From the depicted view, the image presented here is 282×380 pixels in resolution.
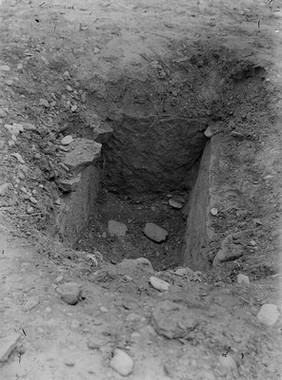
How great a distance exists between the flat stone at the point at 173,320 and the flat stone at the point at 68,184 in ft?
5.28

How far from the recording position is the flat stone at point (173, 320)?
254 cm

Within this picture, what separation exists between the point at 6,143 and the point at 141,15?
7.28 feet

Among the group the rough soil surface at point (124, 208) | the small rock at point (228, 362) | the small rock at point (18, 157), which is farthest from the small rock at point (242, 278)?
the small rock at point (18, 157)

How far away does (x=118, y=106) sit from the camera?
15.5 ft

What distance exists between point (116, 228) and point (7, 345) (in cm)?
262

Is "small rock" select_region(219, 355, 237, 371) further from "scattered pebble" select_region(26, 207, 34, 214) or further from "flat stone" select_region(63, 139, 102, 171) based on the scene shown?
"flat stone" select_region(63, 139, 102, 171)

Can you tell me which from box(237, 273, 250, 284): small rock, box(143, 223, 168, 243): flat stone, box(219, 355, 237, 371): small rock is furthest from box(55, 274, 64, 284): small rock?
box(143, 223, 168, 243): flat stone

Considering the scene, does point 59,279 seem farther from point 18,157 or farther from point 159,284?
point 18,157

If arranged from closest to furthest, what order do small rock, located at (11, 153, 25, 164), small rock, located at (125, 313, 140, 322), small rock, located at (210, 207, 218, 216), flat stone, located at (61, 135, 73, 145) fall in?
small rock, located at (125, 313, 140, 322) → small rock, located at (11, 153, 25, 164) → small rock, located at (210, 207, 218, 216) → flat stone, located at (61, 135, 73, 145)

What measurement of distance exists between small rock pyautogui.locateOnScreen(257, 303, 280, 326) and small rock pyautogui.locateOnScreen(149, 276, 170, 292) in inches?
21.4

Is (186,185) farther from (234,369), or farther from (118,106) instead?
(234,369)

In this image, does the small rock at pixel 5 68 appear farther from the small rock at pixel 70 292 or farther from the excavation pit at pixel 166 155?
the small rock at pixel 70 292

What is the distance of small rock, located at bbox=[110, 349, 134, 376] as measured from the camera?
2.34 meters

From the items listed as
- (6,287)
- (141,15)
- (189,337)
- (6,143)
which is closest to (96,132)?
(6,143)
